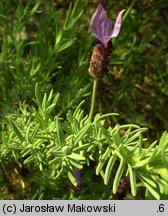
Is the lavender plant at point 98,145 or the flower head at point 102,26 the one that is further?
the flower head at point 102,26

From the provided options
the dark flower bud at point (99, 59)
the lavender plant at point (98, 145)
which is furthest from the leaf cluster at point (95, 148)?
the dark flower bud at point (99, 59)

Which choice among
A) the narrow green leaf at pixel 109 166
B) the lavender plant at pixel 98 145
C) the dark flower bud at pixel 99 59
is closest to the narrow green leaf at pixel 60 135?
the lavender plant at pixel 98 145

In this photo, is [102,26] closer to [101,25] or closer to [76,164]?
[101,25]

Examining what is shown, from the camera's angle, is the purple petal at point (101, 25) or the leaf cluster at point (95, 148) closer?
the leaf cluster at point (95, 148)

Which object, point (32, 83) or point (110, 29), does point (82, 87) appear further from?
point (110, 29)

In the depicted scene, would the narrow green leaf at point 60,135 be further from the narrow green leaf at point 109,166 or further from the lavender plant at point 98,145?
the narrow green leaf at point 109,166

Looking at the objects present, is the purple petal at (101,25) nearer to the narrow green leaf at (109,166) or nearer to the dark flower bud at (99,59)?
the dark flower bud at (99,59)

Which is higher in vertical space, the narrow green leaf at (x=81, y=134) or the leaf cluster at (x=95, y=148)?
the narrow green leaf at (x=81, y=134)

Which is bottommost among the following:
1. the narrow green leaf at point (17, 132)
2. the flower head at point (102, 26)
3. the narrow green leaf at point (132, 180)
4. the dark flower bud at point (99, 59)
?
the narrow green leaf at point (132, 180)

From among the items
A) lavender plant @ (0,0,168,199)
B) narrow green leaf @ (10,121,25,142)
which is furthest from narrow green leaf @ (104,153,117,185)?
narrow green leaf @ (10,121,25,142)
